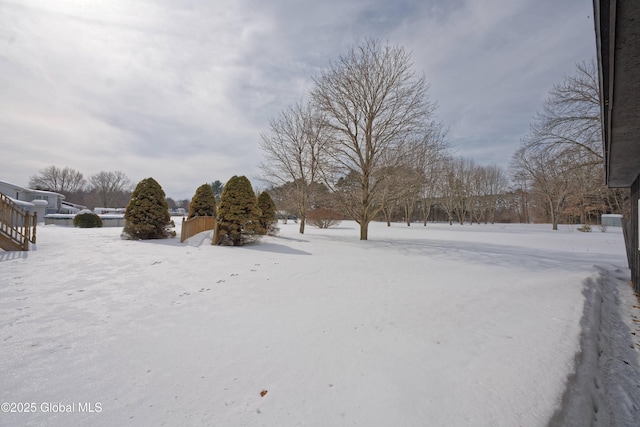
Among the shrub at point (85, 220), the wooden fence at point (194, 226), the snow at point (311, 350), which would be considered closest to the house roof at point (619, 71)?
the snow at point (311, 350)

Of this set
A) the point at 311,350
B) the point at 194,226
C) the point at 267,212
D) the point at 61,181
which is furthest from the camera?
the point at 61,181

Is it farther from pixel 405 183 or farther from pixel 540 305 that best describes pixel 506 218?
pixel 540 305

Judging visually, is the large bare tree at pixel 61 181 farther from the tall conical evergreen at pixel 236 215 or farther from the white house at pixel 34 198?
the tall conical evergreen at pixel 236 215

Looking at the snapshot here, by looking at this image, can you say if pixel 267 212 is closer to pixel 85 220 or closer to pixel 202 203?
pixel 202 203

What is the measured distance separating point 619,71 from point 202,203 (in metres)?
15.7

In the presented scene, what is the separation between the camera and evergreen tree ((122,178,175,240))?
1104 centimetres

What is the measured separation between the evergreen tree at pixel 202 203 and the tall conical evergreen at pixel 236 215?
5.31m

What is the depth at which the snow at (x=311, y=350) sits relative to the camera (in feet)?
6.03

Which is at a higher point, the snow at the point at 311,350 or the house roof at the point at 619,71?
the house roof at the point at 619,71

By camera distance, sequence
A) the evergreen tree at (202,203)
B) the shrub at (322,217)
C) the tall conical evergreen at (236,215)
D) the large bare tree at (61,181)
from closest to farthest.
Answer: the tall conical evergreen at (236,215), the evergreen tree at (202,203), the shrub at (322,217), the large bare tree at (61,181)

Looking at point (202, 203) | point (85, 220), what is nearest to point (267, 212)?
point (202, 203)

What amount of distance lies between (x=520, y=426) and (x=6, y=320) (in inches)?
207

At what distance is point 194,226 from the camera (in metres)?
12.2

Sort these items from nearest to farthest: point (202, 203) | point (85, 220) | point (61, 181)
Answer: point (202, 203) < point (85, 220) < point (61, 181)
